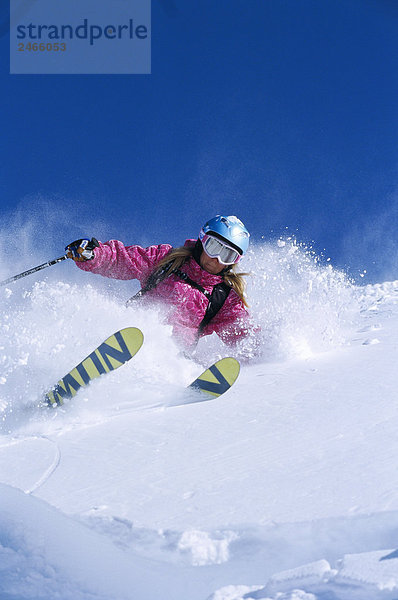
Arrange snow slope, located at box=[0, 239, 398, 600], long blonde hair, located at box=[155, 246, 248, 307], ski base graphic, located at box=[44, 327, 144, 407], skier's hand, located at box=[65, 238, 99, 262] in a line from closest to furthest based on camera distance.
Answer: snow slope, located at box=[0, 239, 398, 600] < ski base graphic, located at box=[44, 327, 144, 407] < skier's hand, located at box=[65, 238, 99, 262] < long blonde hair, located at box=[155, 246, 248, 307]

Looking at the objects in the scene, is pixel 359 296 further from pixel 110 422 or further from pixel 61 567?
pixel 61 567

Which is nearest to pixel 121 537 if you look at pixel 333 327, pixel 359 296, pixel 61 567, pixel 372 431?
pixel 61 567

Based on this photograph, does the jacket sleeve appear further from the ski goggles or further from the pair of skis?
the pair of skis

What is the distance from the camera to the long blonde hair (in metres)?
5.45

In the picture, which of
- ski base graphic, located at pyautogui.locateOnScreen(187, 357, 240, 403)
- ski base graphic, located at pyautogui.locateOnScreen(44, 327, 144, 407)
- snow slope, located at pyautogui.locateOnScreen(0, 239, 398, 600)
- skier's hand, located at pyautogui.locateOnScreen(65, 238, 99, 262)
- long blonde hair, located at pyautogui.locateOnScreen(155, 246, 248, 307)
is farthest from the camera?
long blonde hair, located at pyautogui.locateOnScreen(155, 246, 248, 307)

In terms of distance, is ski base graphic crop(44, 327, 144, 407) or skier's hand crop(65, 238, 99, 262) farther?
skier's hand crop(65, 238, 99, 262)

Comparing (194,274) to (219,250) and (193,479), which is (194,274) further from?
(193,479)

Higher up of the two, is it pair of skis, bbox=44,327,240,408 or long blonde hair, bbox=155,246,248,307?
long blonde hair, bbox=155,246,248,307

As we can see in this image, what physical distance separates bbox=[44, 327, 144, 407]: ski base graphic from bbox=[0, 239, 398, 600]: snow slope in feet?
0.41

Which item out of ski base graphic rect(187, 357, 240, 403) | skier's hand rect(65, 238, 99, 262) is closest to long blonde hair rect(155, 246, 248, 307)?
skier's hand rect(65, 238, 99, 262)

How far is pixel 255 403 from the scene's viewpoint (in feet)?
11.2

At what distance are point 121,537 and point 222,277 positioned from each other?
3809 mm

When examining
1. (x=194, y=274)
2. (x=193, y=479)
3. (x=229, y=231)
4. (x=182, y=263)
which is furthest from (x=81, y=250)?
(x=193, y=479)

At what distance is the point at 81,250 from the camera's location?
16.9ft
